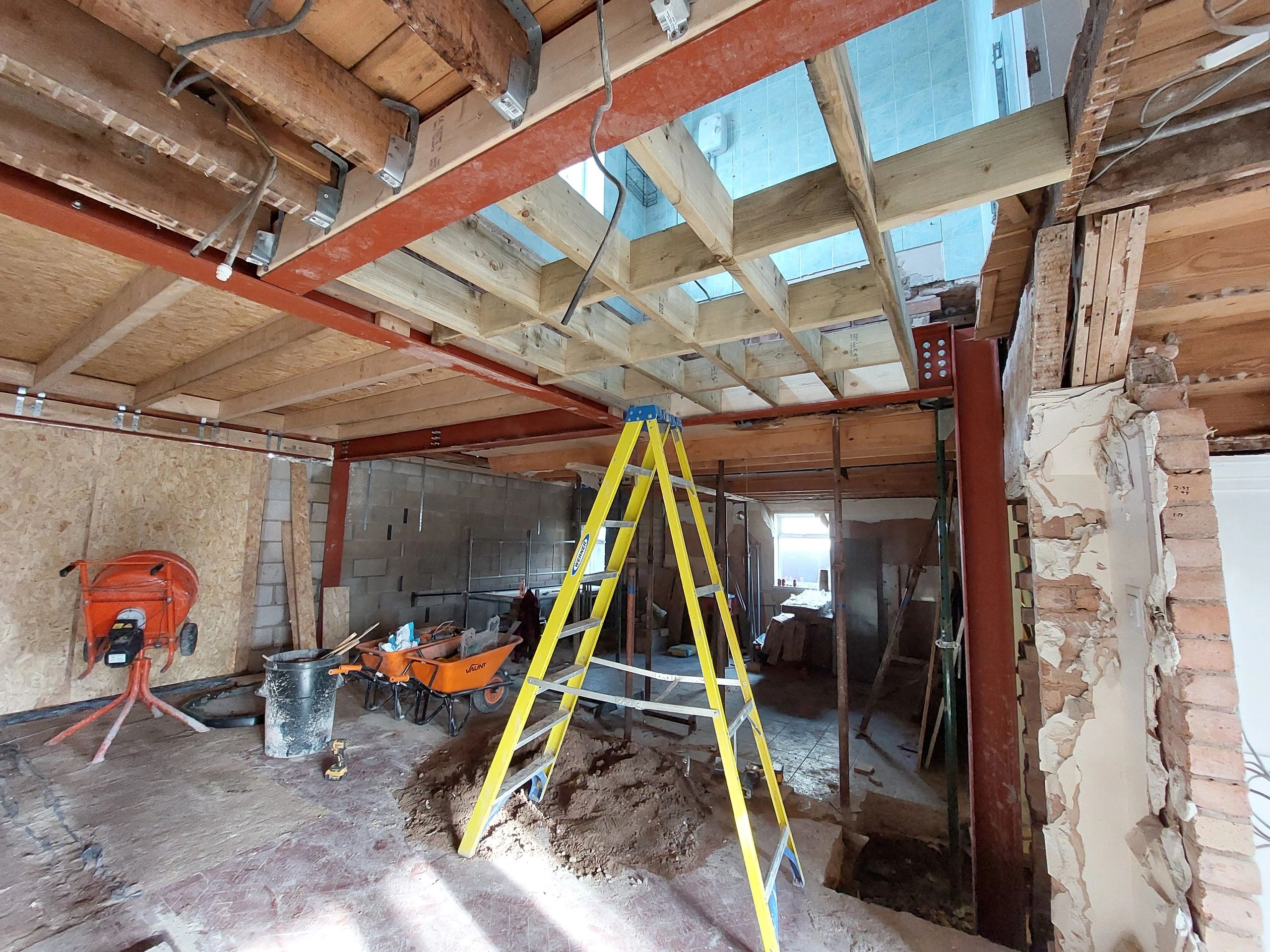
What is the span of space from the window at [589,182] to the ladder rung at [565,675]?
5.09m

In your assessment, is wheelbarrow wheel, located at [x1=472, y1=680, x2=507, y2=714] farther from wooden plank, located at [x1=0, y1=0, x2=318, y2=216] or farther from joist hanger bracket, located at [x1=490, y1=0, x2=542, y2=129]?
joist hanger bracket, located at [x1=490, y1=0, x2=542, y2=129]

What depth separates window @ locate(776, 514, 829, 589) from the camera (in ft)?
29.9

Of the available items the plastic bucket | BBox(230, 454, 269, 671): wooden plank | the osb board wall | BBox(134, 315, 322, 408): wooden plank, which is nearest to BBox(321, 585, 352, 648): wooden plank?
BBox(230, 454, 269, 671): wooden plank

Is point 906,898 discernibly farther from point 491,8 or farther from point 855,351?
point 491,8

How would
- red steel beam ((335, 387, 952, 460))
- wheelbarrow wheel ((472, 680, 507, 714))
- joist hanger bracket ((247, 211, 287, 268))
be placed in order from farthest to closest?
wheelbarrow wheel ((472, 680, 507, 714))
red steel beam ((335, 387, 952, 460))
joist hanger bracket ((247, 211, 287, 268))

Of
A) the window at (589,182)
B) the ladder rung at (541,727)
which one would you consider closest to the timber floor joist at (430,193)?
the ladder rung at (541,727)

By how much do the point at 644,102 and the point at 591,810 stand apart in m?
2.85

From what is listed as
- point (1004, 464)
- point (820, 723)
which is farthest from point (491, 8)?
point (820, 723)

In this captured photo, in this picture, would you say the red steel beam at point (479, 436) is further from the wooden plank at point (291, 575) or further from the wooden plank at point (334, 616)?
the wooden plank at point (334, 616)

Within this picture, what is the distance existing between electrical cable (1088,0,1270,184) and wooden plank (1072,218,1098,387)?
0.44 feet

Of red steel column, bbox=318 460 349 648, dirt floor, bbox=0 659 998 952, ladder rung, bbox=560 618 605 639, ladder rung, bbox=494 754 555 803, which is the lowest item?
dirt floor, bbox=0 659 998 952

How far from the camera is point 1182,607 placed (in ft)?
4.12

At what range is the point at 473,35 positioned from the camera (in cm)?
90

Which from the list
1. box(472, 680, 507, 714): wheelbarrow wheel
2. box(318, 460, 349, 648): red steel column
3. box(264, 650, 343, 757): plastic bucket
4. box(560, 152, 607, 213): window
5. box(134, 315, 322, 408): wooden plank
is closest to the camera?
box(134, 315, 322, 408): wooden plank
